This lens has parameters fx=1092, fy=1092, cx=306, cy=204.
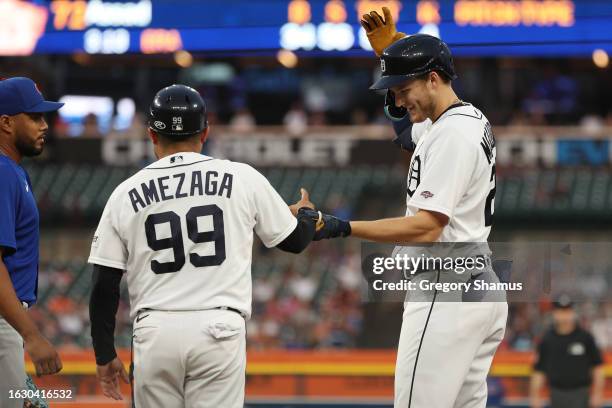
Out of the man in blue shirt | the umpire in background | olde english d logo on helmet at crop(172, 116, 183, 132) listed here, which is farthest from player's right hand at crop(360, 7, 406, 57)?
the umpire in background

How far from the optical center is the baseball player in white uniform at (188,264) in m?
3.73

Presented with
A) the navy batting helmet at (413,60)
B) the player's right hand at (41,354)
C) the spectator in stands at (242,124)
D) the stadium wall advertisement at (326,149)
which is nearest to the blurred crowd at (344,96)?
the spectator in stands at (242,124)

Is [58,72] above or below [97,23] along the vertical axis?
below

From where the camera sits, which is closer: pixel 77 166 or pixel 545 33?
pixel 545 33

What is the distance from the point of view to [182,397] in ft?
12.5

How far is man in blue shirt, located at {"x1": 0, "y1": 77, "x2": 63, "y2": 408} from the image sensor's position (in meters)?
3.80

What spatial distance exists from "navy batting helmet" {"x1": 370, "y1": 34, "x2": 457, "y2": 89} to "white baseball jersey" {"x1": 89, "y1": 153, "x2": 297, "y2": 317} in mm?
632

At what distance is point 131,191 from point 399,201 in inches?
442

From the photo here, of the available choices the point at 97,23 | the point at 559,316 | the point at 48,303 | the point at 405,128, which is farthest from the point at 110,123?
the point at 405,128

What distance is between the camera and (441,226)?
12.6 ft

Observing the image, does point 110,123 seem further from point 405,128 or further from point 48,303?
point 405,128

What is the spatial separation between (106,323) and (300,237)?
0.76 meters

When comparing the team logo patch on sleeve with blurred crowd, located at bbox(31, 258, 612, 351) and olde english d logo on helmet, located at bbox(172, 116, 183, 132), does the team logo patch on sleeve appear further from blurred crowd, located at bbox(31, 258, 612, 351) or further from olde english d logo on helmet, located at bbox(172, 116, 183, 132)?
blurred crowd, located at bbox(31, 258, 612, 351)

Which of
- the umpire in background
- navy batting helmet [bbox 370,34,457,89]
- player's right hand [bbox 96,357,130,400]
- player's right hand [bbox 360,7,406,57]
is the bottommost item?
the umpire in background
